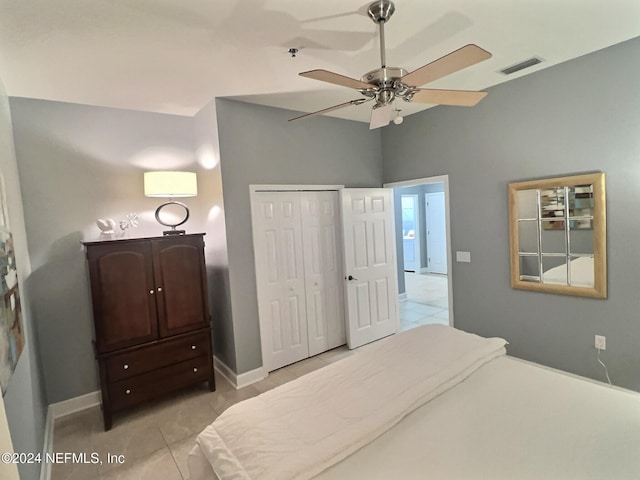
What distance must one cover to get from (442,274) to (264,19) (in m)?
7.50

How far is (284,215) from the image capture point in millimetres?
3479

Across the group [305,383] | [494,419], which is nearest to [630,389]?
[494,419]

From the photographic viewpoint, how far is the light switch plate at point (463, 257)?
11.5 feet

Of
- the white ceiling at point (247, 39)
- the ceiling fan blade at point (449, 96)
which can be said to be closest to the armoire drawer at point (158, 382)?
the white ceiling at point (247, 39)

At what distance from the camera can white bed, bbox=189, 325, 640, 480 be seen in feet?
4.01

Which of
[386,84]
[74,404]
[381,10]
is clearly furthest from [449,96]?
[74,404]

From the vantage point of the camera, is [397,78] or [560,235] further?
[560,235]

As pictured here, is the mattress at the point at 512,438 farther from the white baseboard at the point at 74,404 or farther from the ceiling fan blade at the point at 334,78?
the white baseboard at the point at 74,404

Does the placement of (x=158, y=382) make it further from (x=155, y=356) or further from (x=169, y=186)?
(x=169, y=186)

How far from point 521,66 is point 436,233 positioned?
19.2ft

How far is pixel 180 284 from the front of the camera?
115 inches

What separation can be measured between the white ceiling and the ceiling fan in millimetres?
370

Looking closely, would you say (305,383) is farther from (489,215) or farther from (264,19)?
(489,215)

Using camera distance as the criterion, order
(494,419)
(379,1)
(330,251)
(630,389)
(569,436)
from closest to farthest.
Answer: (569,436)
(494,419)
(379,1)
(630,389)
(330,251)
